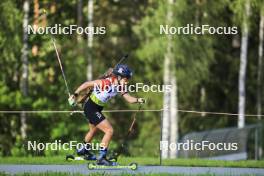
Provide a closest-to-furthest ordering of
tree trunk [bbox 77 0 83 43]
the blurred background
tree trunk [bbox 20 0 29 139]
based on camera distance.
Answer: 1. the blurred background
2. tree trunk [bbox 20 0 29 139]
3. tree trunk [bbox 77 0 83 43]

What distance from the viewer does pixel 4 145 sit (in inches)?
1361

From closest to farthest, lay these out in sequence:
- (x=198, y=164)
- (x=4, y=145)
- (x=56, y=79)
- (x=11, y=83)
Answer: (x=198, y=164)
(x=4, y=145)
(x=11, y=83)
(x=56, y=79)

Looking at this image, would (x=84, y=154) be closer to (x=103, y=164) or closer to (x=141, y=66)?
(x=103, y=164)

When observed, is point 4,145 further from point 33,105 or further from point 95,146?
point 95,146

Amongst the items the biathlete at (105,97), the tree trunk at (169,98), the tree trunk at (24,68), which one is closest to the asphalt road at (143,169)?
the biathlete at (105,97)

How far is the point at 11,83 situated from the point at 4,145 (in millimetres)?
3476

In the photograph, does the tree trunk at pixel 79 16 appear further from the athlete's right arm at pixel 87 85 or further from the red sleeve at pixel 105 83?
the athlete's right arm at pixel 87 85

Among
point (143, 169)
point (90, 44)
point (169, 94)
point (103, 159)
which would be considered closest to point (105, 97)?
point (103, 159)

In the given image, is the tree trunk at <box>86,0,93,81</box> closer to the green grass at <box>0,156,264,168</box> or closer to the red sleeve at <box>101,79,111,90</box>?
the green grass at <box>0,156,264,168</box>

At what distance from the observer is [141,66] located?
1735 inches

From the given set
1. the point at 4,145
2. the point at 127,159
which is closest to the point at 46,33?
the point at 4,145

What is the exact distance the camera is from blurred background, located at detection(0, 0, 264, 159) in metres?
33.5

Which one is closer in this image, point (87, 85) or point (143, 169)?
point (87, 85)

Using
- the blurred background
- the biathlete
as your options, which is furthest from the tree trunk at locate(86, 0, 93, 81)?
the biathlete
